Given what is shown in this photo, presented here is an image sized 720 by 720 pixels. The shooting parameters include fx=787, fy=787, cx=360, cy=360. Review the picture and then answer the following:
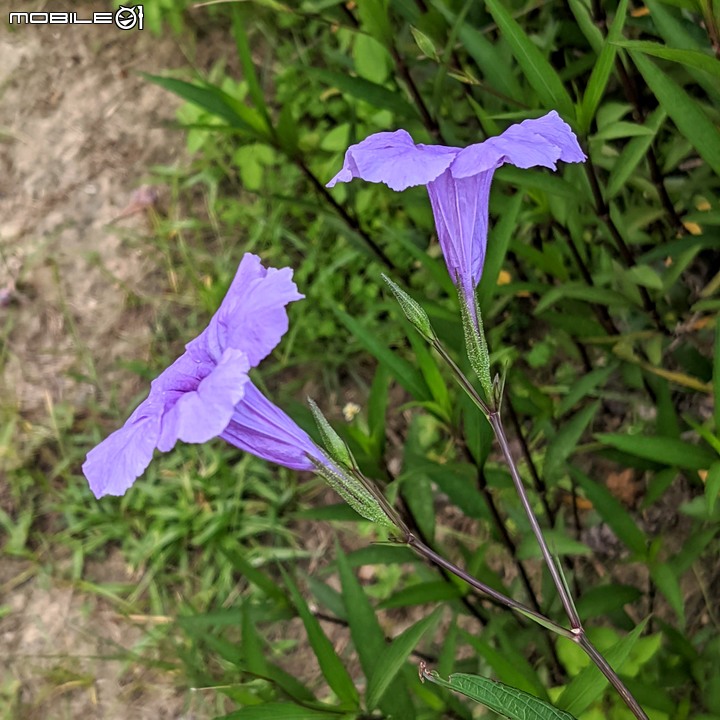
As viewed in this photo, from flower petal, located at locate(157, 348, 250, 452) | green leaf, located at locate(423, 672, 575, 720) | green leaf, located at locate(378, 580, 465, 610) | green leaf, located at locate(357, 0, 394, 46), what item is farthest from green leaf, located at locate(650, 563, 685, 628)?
green leaf, located at locate(357, 0, 394, 46)

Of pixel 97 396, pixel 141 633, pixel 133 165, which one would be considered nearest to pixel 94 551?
pixel 141 633

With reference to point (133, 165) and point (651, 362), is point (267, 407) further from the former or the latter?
point (133, 165)

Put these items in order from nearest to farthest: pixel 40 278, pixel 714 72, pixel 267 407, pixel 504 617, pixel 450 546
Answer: pixel 267 407, pixel 714 72, pixel 504 617, pixel 450 546, pixel 40 278

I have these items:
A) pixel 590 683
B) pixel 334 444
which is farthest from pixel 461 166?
pixel 590 683

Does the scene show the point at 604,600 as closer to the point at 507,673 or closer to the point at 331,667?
the point at 507,673

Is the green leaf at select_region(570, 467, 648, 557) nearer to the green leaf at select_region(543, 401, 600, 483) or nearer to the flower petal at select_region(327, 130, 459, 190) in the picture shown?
the green leaf at select_region(543, 401, 600, 483)

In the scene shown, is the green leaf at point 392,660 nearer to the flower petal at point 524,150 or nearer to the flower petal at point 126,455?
the flower petal at point 126,455
